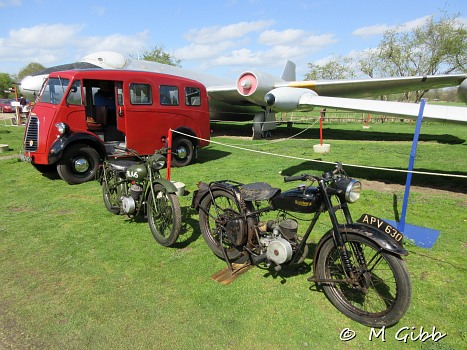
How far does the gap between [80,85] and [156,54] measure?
46.5 m

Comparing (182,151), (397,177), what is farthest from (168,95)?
(397,177)

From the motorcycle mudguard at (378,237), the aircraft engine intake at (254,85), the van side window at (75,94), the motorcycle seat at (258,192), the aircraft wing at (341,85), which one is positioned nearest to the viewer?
the motorcycle mudguard at (378,237)

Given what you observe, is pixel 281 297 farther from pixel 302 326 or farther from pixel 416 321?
pixel 416 321

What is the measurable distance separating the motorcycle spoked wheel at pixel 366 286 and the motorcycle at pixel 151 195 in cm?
173

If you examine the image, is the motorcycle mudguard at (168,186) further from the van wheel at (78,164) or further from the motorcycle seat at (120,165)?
the van wheel at (78,164)

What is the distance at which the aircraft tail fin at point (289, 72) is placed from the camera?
19.2 metres

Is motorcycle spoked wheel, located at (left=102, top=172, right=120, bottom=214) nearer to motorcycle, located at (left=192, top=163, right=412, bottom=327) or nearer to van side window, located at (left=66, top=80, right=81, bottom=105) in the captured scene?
motorcycle, located at (left=192, top=163, right=412, bottom=327)

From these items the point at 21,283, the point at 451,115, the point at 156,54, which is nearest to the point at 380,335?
the point at 21,283

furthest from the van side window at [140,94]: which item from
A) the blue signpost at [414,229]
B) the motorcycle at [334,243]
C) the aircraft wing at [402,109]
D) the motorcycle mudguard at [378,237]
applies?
the motorcycle mudguard at [378,237]

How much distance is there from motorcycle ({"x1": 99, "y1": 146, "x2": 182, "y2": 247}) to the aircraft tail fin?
16303mm

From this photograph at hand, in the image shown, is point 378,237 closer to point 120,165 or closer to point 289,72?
point 120,165

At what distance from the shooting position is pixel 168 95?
8258 mm

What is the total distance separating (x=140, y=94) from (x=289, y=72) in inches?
546

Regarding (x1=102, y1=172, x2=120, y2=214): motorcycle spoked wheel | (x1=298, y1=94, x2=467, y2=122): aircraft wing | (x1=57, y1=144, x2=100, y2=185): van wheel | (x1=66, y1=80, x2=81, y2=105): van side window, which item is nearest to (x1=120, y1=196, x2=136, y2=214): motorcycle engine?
(x1=102, y1=172, x2=120, y2=214): motorcycle spoked wheel
